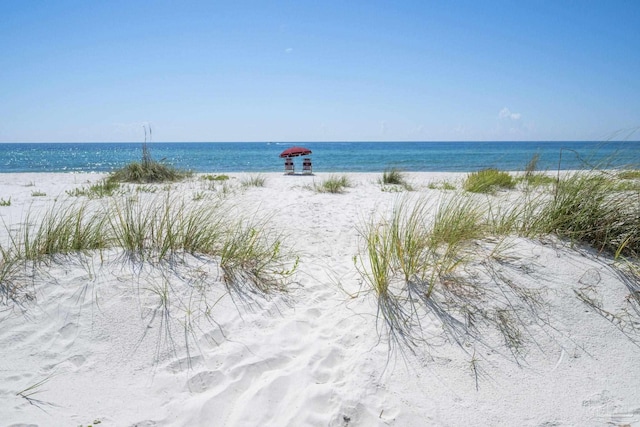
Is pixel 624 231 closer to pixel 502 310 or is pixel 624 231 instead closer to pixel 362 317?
pixel 502 310

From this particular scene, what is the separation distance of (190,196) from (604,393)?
282 inches

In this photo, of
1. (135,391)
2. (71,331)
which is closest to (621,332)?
(135,391)

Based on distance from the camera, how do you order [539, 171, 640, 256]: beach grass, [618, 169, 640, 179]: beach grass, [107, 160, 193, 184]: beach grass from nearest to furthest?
[539, 171, 640, 256]: beach grass < [618, 169, 640, 179]: beach grass < [107, 160, 193, 184]: beach grass

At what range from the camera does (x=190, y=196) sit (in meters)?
7.51

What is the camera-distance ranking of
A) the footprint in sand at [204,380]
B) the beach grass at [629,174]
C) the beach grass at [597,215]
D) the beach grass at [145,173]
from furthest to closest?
the beach grass at [145,173] → the beach grass at [629,174] → the beach grass at [597,215] → the footprint in sand at [204,380]

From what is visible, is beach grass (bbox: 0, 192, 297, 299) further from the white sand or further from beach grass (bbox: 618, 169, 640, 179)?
beach grass (bbox: 618, 169, 640, 179)

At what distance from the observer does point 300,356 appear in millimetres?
2416

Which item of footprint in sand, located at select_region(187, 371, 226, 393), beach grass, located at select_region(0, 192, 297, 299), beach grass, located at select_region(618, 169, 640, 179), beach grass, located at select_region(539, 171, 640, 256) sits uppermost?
beach grass, located at select_region(618, 169, 640, 179)

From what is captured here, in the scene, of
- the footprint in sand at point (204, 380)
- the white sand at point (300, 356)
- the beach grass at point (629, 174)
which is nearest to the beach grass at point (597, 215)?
the beach grass at point (629, 174)

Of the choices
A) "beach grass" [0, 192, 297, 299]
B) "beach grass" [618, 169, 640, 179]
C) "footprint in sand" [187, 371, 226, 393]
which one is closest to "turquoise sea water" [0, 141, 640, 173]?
"beach grass" [618, 169, 640, 179]

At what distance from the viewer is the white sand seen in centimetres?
200

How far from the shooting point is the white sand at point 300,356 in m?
2.00

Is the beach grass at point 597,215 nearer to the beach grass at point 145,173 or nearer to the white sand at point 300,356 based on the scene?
the white sand at point 300,356

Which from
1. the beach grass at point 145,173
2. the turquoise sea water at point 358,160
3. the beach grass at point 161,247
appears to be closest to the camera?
the beach grass at point 161,247
